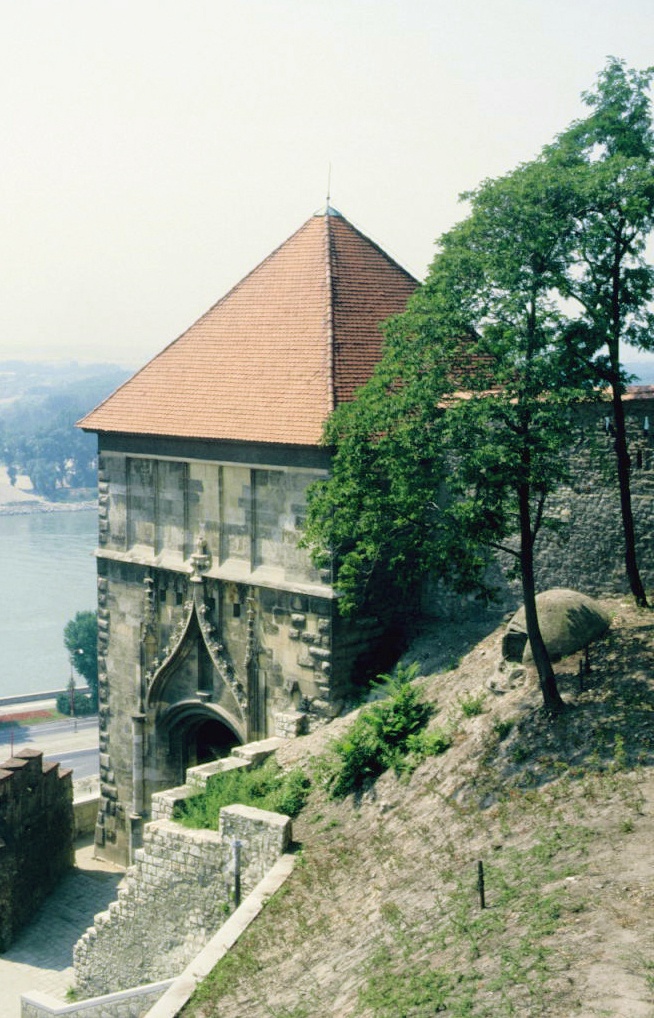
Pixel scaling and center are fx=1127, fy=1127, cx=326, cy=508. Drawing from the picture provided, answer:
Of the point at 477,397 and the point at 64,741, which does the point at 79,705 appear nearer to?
the point at 64,741

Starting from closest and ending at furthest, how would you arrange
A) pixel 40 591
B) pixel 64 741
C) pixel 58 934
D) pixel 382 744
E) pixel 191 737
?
pixel 382 744 → pixel 58 934 → pixel 191 737 → pixel 64 741 → pixel 40 591

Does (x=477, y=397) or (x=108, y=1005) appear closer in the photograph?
(x=477, y=397)

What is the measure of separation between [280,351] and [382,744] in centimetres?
907

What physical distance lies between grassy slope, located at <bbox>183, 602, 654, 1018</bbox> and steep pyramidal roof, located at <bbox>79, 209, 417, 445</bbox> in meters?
6.38

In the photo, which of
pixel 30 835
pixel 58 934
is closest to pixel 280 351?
pixel 30 835

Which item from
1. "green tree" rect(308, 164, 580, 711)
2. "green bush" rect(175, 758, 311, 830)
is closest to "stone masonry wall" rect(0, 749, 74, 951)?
"green bush" rect(175, 758, 311, 830)

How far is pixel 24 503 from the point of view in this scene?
159625mm

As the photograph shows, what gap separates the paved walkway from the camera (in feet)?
67.5

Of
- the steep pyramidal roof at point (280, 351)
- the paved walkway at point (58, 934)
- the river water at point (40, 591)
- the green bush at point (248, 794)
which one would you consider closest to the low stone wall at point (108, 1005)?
the paved walkway at point (58, 934)

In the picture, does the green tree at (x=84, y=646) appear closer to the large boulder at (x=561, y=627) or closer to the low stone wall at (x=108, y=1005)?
the low stone wall at (x=108, y=1005)

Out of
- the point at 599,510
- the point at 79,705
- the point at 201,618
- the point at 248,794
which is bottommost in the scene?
the point at 79,705

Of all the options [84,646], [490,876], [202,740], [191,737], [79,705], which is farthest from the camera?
[84,646]

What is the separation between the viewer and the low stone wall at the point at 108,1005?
55.8 ft

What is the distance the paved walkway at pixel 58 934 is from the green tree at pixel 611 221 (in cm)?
1377
